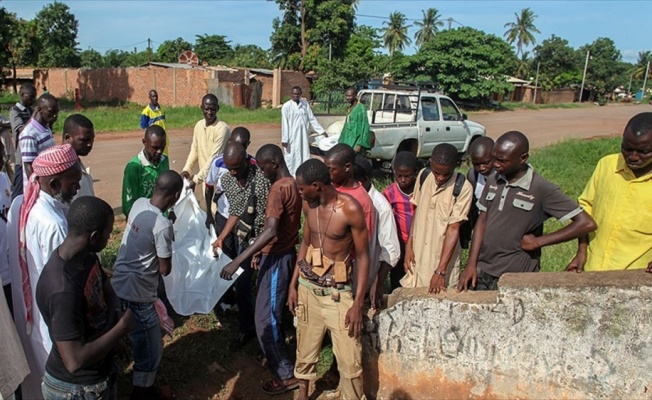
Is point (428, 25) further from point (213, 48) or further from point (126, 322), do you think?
point (126, 322)

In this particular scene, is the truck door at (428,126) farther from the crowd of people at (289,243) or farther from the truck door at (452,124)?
the crowd of people at (289,243)

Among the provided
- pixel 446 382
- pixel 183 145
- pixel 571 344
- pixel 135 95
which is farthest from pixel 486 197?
pixel 135 95

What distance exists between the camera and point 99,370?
7.43 ft

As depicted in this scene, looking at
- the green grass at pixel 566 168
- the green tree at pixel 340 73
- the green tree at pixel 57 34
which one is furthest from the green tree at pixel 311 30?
the green grass at pixel 566 168

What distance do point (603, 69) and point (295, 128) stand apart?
54.3m

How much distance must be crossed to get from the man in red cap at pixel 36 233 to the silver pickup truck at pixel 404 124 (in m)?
6.77

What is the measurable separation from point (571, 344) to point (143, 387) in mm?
2797

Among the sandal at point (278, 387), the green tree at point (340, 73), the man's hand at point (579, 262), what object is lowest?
the sandal at point (278, 387)

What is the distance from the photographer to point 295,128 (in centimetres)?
766

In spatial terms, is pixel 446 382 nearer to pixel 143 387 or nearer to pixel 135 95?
pixel 143 387

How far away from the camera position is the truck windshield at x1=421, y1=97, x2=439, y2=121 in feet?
34.0

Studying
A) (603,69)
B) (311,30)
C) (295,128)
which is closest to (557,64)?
(603,69)

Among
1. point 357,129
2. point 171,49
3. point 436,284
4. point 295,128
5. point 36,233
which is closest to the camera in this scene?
point 36,233

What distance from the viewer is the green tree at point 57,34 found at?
118 feet
